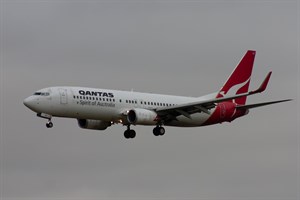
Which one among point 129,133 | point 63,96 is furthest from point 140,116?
point 63,96

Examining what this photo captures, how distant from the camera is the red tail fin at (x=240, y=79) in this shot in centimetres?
10438

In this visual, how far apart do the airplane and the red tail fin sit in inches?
3.9

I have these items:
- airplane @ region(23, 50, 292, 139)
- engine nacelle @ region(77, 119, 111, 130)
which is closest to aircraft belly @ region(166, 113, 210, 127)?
airplane @ region(23, 50, 292, 139)

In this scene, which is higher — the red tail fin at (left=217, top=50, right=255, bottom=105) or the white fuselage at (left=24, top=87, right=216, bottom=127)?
the red tail fin at (left=217, top=50, right=255, bottom=105)

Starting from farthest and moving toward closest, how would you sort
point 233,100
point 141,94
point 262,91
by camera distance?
point 233,100
point 141,94
point 262,91

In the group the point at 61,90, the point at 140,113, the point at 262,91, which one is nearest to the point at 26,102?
the point at 61,90

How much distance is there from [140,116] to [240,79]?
16.5 metres

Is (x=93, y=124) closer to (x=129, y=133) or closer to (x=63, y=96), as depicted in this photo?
(x=129, y=133)

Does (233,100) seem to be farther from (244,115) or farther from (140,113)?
(140,113)

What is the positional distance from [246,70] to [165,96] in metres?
12.1

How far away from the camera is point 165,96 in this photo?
323ft

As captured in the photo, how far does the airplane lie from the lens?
90375 millimetres

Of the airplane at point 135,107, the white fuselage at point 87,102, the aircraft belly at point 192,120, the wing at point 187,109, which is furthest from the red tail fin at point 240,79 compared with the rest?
the white fuselage at point 87,102

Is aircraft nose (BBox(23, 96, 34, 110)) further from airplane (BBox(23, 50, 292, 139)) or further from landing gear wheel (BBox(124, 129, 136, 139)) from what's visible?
landing gear wheel (BBox(124, 129, 136, 139))
